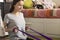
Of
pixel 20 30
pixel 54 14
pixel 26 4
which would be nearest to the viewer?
pixel 20 30

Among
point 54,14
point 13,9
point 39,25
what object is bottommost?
point 39,25

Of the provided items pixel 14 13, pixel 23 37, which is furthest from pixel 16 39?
pixel 14 13

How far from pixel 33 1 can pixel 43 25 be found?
76 centimetres

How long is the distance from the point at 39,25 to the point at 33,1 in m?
0.73

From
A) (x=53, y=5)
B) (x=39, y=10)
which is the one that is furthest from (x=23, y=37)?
(x=53, y=5)

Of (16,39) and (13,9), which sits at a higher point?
(13,9)

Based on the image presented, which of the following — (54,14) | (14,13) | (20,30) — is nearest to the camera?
(20,30)

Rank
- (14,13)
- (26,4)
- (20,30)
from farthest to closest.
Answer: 1. (26,4)
2. (14,13)
3. (20,30)

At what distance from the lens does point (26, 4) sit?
4156mm

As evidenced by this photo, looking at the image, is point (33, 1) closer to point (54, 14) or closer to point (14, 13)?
point (54, 14)

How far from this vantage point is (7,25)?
208 centimetres

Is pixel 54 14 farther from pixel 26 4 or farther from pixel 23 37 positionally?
pixel 23 37

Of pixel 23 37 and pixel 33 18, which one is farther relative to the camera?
pixel 33 18

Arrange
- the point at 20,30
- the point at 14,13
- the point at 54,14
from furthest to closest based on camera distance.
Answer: the point at 54,14 < the point at 14,13 < the point at 20,30
